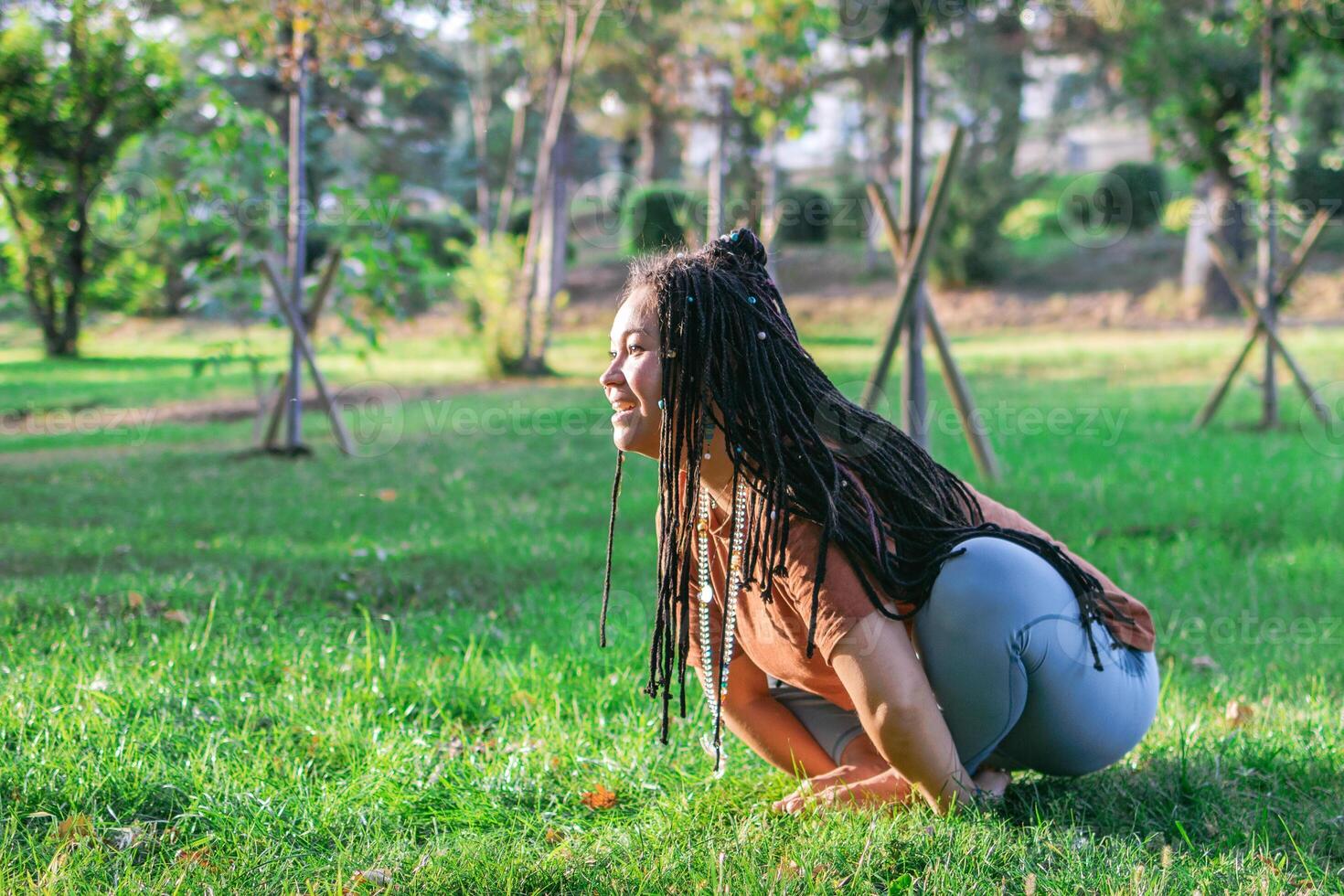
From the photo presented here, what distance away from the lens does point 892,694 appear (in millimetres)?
2447

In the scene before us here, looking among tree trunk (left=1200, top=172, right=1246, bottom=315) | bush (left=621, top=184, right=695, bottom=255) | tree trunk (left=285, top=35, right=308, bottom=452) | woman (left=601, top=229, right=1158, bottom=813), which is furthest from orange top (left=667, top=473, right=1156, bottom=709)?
bush (left=621, top=184, right=695, bottom=255)

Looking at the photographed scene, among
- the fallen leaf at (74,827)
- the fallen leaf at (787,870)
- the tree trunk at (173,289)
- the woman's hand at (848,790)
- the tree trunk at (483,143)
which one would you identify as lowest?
the fallen leaf at (74,827)

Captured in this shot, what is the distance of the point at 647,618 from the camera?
467cm

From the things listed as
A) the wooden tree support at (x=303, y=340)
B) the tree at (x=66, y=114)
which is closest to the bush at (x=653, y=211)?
the tree at (x=66, y=114)

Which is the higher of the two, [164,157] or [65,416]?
[164,157]

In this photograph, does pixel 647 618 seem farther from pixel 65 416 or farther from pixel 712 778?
pixel 65 416

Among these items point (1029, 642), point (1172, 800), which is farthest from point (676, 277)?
point (1172, 800)

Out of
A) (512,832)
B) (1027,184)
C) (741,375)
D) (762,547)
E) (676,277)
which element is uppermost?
Result: (1027,184)

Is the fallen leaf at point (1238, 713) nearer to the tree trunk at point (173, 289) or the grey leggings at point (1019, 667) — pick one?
the grey leggings at point (1019, 667)

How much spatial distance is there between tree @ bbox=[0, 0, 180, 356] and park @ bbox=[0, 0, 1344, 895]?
→ 64mm

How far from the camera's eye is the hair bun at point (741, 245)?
8.68 feet

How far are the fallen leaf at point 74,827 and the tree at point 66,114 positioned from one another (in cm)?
1490

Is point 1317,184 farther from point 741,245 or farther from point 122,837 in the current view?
point 122,837

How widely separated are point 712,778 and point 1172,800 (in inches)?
45.0
